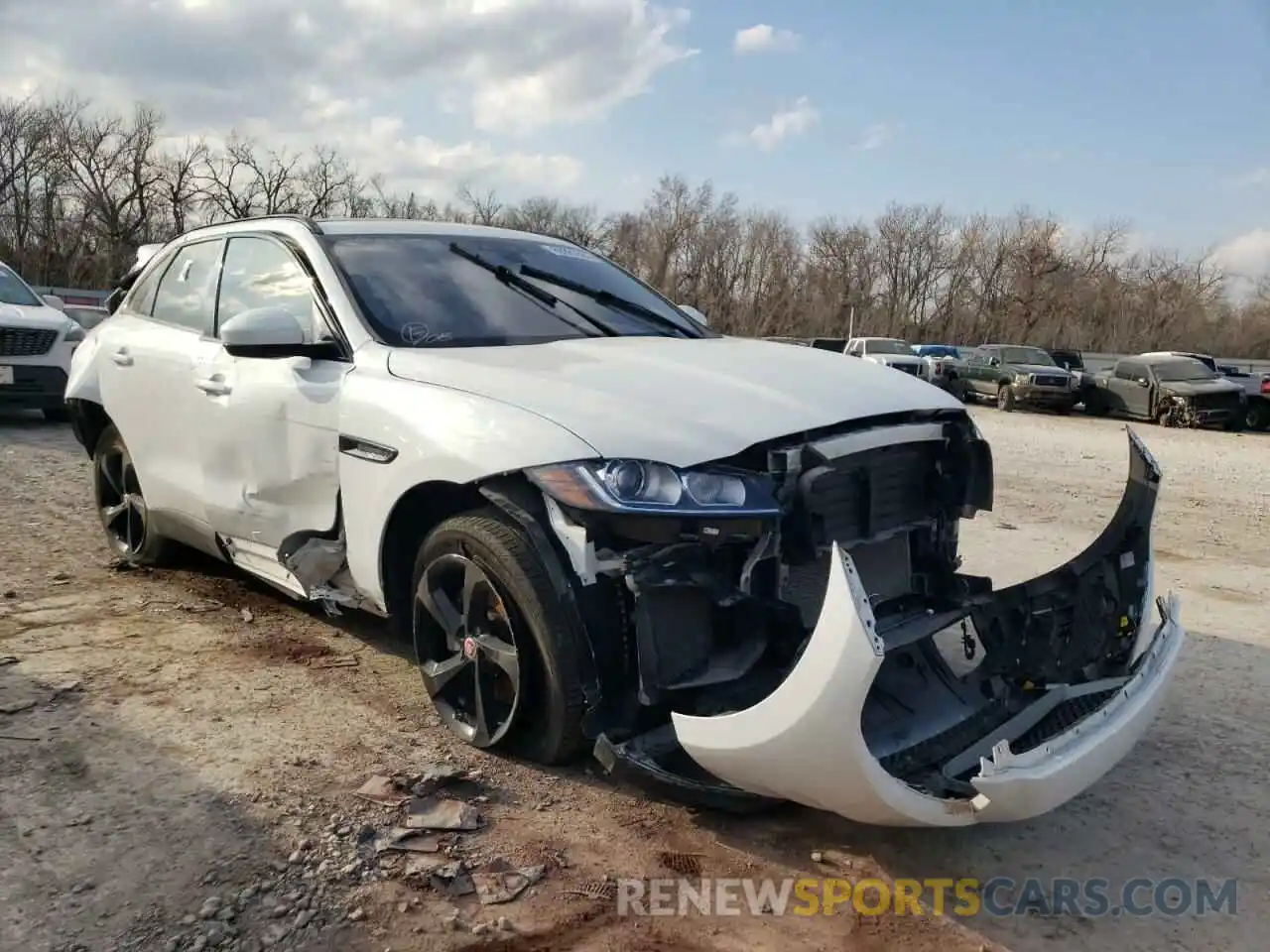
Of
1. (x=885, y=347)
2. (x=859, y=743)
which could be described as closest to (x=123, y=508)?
(x=859, y=743)

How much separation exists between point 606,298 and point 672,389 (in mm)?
1406

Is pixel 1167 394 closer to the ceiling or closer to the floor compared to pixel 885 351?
closer to the floor

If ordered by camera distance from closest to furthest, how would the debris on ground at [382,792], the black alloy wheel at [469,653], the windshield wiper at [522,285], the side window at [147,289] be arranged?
the debris on ground at [382,792] < the black alloy wheel at [469,653] < the windshield wiper at [522,285] < the side window at [147,289]

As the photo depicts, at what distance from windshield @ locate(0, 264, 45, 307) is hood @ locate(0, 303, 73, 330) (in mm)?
154

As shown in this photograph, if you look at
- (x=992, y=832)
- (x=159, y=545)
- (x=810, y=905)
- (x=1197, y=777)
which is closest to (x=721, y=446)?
(x=810, y=905)

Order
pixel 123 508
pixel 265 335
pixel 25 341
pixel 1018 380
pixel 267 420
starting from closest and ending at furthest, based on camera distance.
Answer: pixel 265 335 < pixel 267 420 < pixel 123 508 < pixel 25 341 < pixel 1018 380

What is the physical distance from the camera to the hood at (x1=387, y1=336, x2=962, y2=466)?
2.95 meters

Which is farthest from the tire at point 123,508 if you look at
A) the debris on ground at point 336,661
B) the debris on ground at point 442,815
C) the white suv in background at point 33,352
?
the white suv in background at point 33,352

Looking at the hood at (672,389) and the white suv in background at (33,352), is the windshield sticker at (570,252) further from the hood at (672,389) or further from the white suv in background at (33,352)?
the white suv in background at (33,352)

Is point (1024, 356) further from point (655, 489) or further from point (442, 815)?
point (442, 815)

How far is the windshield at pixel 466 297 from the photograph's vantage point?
12.6 ft

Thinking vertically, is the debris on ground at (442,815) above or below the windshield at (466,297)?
below

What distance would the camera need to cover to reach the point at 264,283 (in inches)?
172

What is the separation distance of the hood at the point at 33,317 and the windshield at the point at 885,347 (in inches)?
823
